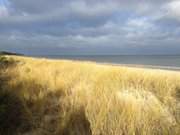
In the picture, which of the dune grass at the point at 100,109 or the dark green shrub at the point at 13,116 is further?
the dark green shrub at the point at 13,116

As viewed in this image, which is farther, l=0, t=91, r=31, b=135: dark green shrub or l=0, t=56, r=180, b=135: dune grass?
l=0, t=91, r=31, b=135: dark green shrub

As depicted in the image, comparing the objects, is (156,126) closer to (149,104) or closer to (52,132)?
(149,104)

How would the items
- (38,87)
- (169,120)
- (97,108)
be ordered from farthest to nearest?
Result: 1. (38,87)
2. (97,108)
3. (169,120)

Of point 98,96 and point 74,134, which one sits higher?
point 98,96

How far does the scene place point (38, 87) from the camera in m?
6.82

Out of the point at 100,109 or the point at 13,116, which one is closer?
the point at 100,109

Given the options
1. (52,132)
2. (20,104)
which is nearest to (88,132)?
(52,132)

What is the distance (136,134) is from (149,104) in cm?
81

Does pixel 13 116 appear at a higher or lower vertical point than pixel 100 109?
lower

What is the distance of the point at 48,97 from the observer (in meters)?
5.99

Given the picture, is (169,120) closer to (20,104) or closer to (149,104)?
(149,104)

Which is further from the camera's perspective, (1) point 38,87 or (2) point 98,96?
(1) point 38,87


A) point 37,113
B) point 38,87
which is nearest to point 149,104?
point 37,113

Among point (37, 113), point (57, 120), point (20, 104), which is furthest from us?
point (20, 104)
